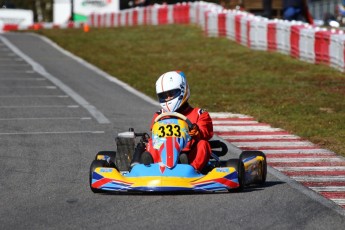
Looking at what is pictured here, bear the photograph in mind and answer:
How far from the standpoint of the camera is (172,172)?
415 inches

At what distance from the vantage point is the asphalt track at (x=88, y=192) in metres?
9.11

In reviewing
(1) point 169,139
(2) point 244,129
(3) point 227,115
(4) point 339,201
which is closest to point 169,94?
(1) point 169,139

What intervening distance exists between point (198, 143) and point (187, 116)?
47 cm

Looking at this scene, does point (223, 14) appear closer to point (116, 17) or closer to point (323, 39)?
point (323, 39)

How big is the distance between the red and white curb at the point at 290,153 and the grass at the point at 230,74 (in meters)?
0.31

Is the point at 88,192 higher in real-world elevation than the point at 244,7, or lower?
higher

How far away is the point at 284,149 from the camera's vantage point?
14.6 meters

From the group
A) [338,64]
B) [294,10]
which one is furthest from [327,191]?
[294,10]

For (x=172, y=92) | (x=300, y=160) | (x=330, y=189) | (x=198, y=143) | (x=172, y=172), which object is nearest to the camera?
(x=172, y=172)

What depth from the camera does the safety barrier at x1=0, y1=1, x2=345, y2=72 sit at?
87.7 ft

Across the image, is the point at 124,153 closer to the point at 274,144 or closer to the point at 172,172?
the point at 172,172

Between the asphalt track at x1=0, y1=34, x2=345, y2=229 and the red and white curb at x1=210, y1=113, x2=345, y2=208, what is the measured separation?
0.28m

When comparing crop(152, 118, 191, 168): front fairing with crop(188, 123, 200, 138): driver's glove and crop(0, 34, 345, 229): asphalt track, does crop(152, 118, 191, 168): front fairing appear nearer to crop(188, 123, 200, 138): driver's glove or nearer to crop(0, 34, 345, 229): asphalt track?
crop(188, 123, 200, 138): driver's glove

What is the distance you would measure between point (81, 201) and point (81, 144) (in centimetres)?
460
